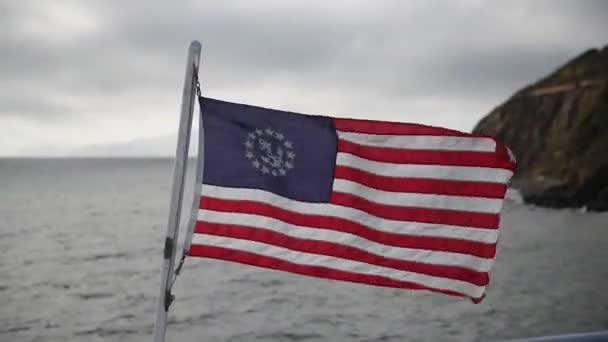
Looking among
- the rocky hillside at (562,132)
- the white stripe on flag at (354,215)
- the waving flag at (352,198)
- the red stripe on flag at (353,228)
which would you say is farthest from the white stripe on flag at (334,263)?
the rocky hillside at (562,132)

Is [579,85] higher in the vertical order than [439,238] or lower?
higher

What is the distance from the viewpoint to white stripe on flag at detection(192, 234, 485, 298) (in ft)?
15.7

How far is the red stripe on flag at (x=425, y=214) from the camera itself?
4781 millimetres

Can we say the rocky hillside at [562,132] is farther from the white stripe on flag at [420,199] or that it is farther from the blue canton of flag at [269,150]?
the blue canton of flag at [269,150]

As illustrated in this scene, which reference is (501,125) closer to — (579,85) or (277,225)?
(579,85)

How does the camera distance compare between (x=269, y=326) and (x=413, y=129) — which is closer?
(x=413, y=129)

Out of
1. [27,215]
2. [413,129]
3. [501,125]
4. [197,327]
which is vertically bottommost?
[27,215]

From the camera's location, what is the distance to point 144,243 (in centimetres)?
4194

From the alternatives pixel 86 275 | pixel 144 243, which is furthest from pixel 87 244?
pixel 86 275

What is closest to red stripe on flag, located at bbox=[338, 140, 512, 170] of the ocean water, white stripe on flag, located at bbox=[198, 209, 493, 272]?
white stripe on flag, located at bbox=[198, 209, 493, 272]

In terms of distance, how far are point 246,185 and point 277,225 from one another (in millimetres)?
451

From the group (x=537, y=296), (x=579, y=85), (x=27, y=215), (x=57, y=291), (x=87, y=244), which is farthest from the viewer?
(x=579, y=85)

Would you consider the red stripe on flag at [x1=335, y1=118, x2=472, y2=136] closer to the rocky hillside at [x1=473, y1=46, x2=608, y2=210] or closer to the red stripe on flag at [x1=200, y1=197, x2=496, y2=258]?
the red stripe on flag at [x1=200, y1=197, x2=496, y2=258]

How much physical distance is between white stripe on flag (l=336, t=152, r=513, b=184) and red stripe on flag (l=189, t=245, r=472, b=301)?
36.6 inches
